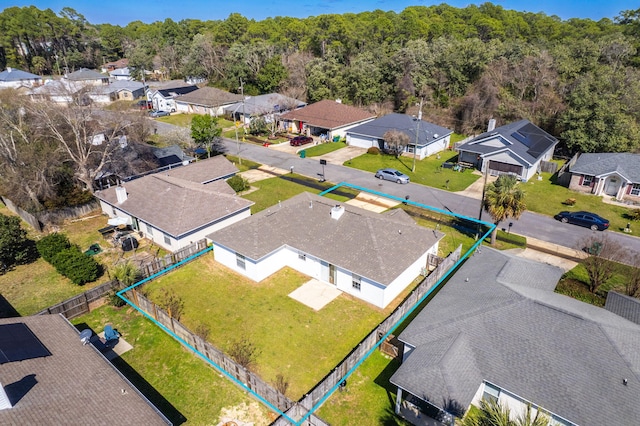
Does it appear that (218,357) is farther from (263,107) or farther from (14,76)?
(14,76)

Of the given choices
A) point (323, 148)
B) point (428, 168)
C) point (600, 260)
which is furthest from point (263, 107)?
point (600, 260)

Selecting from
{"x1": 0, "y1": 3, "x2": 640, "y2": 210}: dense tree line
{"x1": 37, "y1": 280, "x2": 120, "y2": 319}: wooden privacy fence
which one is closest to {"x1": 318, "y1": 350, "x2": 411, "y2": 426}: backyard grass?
{"x1": 37, "y1": 280, "x2": 120, "y2": 319}: wooden privacy fence

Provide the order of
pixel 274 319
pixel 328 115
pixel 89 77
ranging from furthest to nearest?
pixel 89 77 → pixel 328 115 → pixel 274 319

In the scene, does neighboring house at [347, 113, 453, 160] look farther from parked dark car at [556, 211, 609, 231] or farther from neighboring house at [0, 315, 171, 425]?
neighboring house at [0, 315, 171, 425]

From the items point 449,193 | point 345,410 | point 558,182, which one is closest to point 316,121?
point 449,193

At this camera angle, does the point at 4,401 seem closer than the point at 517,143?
Yes
